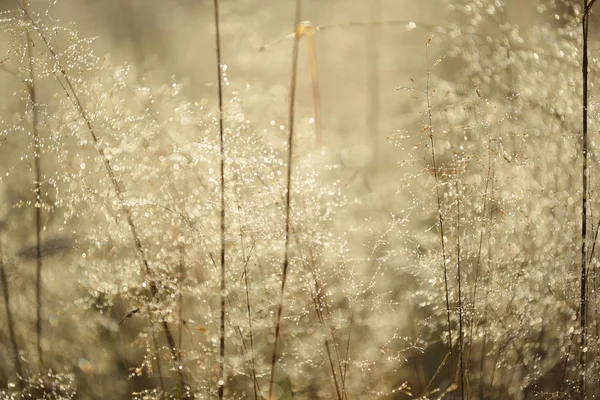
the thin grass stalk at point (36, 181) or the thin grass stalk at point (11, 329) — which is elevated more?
the thin grass stalk at point (36, 181)

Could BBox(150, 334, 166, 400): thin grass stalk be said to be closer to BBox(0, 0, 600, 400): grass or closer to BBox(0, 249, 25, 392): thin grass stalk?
BBox(0, 0, 600, 400): grass

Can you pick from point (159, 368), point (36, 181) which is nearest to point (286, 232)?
point (159, 368)

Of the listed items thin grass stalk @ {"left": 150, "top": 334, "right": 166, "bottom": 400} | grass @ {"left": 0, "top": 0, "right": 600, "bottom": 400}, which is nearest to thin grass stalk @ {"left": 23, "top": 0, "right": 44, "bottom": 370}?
grass @ {"left": 0, "top": 0, "right": 600, "bottom": 400}

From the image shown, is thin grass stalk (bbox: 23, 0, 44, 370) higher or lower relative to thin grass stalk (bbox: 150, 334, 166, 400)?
higher

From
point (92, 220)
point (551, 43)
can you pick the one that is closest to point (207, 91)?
point (92, 220)

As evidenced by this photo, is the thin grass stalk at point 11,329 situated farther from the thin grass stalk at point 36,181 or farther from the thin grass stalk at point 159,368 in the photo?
the thin grass stalk at point 159,368

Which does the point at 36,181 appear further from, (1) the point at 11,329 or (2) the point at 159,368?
(2) the point at 159,368

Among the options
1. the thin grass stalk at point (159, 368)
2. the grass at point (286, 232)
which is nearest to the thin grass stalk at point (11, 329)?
the grass at point (286, 232)

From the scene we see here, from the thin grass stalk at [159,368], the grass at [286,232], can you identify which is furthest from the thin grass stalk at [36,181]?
the thin grass stalk at [159,368]

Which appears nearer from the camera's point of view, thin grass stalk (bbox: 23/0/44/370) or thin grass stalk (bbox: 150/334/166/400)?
thin grass stalk (bbox: 150/334/166/400)

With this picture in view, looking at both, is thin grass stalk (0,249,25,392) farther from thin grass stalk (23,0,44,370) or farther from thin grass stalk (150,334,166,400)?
thin grass stalk (150,334,166,400)

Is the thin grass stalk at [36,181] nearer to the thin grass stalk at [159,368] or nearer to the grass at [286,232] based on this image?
the grass at [286,232]

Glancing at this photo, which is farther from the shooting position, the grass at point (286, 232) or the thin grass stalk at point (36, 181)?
the thin grass stalk at point (36, 181)
